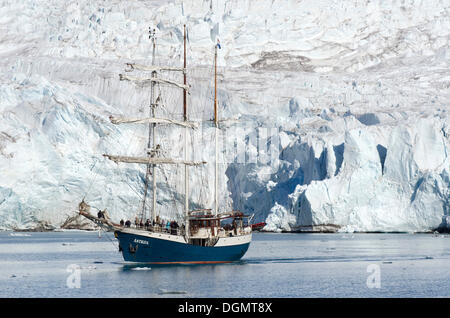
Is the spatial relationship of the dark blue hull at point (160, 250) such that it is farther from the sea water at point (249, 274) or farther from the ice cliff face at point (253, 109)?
the ice cliff face at point (253, 109)

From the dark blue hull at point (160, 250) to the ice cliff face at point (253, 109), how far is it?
6195 mm

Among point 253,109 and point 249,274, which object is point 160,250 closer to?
point 249,274

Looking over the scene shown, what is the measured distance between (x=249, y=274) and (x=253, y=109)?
49745 mm

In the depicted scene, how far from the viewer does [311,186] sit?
6188cm

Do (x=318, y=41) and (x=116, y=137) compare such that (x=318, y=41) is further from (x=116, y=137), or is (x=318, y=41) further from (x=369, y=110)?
(x=116, y=137)

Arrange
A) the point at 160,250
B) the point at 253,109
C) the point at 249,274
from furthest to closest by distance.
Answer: the point at 253,109 → the point at 160,250 → the point at 249,274

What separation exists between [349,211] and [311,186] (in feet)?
13.0

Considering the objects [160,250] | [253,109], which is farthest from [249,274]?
[253,109]

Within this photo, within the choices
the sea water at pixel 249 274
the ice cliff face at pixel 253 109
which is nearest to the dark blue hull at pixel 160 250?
the sea water at pixel 249 274

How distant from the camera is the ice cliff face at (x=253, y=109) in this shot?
63219 mm

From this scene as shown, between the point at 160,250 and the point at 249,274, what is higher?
the point at 160,250

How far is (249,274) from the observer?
34.3 meters

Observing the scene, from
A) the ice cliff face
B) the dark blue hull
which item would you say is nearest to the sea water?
the dark blue hull
